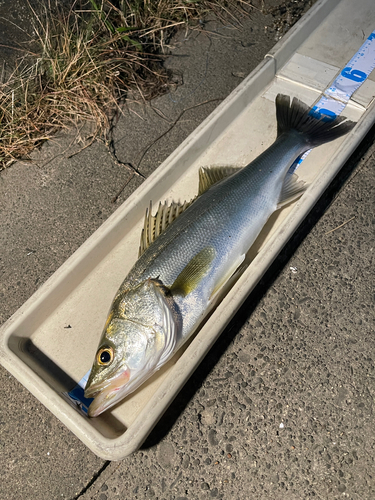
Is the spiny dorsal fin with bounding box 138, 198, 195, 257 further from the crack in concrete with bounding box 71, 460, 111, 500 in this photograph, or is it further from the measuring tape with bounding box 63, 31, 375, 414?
the crack in concrete with bounding box 71, 460, 111, 500

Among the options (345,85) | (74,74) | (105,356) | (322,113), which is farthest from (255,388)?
(74,74)

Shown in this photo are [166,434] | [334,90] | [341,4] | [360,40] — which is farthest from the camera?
[341,4]

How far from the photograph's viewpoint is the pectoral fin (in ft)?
6.74

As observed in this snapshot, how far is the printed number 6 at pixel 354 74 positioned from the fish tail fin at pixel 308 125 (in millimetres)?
746

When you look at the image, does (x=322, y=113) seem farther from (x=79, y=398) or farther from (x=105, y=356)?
(x=79, y=398)

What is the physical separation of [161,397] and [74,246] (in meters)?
1.50

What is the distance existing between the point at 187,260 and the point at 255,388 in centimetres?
94

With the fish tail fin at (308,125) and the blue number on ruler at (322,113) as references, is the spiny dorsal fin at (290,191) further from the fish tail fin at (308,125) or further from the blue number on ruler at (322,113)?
the blue number on ruler at (322,113)

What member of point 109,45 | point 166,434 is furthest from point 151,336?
point 109,45

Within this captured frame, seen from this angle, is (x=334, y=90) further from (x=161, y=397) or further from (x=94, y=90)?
(x=161, y=397)

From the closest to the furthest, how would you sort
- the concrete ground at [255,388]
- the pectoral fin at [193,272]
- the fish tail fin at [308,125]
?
the pectoral fin at [193,272] → the concrete ground at [255,388] → the fish tail fin at [308,125]

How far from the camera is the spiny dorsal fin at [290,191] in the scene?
251 cm

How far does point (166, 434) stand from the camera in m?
→ 2.35

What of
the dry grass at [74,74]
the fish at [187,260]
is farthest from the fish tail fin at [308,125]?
the dry grass at [74,74]
